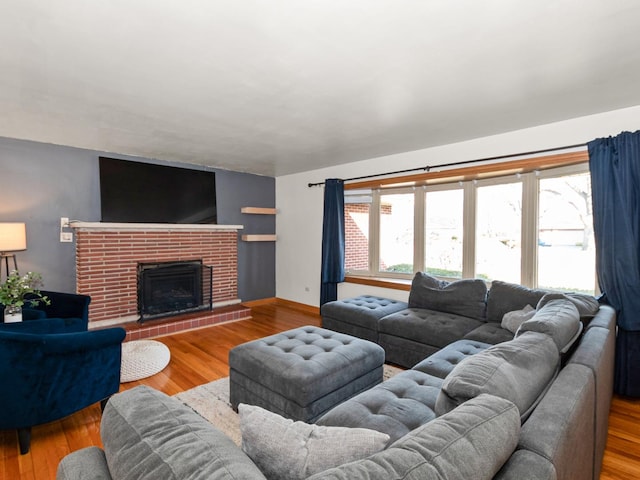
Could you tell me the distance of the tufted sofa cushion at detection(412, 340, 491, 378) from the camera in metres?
2.02

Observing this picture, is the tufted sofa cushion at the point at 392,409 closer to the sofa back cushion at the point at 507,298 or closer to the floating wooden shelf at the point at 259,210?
the sofa back cushion at the point at 507,298

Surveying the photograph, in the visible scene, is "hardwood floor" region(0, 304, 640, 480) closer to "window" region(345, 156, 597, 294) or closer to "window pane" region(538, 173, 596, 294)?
"window pane" region(538, 173, 596, 294)

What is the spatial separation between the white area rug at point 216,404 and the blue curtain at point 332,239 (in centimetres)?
203

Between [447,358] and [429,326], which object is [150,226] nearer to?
[429,326]

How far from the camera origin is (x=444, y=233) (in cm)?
402

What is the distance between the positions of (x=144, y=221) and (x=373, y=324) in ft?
10.9

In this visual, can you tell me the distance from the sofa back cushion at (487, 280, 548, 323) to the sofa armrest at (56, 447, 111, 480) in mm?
3054

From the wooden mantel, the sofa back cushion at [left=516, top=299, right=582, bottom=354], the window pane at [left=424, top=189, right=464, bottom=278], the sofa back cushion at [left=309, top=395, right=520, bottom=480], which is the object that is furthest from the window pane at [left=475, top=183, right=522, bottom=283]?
the wooden mantel

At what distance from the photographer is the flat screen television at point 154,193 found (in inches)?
164

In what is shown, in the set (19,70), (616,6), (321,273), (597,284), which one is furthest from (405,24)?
(321,273)

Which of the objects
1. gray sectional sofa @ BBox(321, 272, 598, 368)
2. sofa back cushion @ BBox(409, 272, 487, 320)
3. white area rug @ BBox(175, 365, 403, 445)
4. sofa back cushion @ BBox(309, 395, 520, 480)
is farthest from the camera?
sofa back cushion @ BBox(409, 272, 487, 320)

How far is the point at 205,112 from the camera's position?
2.73m

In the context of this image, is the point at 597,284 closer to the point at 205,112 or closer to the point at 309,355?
the point at 309,355

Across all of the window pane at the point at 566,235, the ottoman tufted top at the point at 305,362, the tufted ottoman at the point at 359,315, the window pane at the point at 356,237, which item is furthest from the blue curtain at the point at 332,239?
the window pane at the point at 566,235
